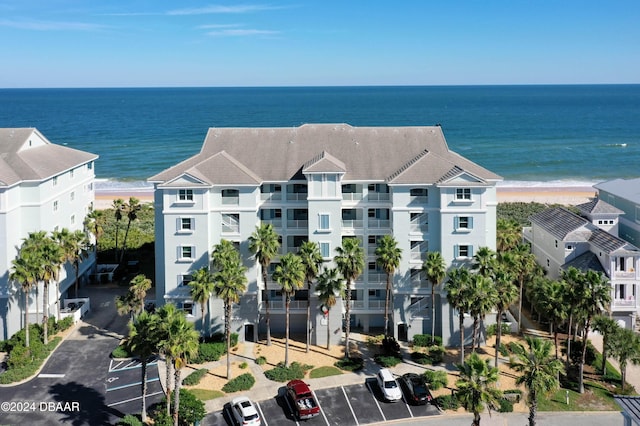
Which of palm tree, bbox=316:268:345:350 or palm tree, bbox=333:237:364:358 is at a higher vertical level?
palm tree, bbox=333:237:364:358

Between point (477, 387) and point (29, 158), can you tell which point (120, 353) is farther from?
point (477, 387)

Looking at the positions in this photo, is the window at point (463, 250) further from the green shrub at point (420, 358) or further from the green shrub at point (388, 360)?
the green shrub at point (388, 360)

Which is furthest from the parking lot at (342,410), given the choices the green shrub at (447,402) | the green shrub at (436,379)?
the green shrub at (436,379)

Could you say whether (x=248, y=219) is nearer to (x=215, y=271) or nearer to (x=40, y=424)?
(x=215, y=271)

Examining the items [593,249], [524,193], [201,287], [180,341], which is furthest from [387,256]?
[524,193]

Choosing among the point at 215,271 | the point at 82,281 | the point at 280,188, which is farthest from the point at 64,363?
the point at 280,188

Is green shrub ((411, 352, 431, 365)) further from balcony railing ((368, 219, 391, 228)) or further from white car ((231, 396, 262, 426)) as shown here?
white car ((231, 396, 262, 426))

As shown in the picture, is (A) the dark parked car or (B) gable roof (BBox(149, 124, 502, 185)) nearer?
(A) the dark parked car

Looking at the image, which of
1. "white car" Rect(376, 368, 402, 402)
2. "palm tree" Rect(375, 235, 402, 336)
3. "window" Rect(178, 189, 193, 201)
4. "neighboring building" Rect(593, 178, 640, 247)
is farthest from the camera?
"neighboring building" Rect(593, 178, 640, 247)

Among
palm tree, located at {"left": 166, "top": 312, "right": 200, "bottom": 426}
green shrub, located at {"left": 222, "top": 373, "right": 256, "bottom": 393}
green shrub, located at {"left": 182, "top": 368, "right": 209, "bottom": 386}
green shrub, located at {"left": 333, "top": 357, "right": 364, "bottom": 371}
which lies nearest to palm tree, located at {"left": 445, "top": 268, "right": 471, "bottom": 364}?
green shrub, located at {"left": 333, "top": 357, "right": 364, "bottom": 371}
